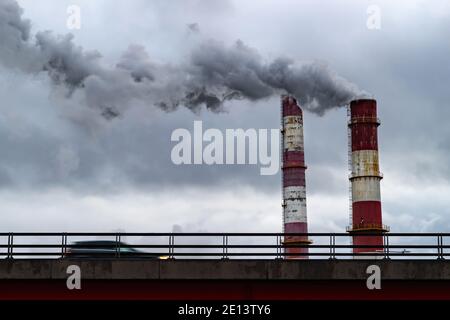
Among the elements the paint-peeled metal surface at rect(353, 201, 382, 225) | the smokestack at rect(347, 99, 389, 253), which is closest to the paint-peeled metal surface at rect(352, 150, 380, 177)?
the smokestack at rect(347, 99, 389, 253)

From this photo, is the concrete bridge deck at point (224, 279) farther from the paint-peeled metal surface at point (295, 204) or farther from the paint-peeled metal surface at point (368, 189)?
the paint-peeled metal surface at point (295, 204)

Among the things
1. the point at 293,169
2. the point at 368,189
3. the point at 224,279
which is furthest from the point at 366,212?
the point at 224,279

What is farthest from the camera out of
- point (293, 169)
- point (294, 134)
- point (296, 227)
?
point (296, 227)

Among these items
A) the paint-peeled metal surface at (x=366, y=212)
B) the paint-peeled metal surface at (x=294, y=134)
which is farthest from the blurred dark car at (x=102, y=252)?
the paint-peeled metal surface at (x=294, y=134)

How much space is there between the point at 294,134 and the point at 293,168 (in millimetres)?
2519

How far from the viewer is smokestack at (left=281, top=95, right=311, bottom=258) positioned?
62.0m

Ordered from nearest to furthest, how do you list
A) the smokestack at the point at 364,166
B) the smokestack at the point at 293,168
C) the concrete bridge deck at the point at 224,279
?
1. the concrete bridge deck at the point at 224,279
2. the smokestack at the point at 364,166
3. the smokestack at the point at 293,168

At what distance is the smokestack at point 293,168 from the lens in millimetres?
61969

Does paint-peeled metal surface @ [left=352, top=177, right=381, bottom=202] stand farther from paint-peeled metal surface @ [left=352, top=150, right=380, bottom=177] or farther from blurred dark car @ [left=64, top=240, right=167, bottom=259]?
blurred dark car @ [left=64, top=240, right=167, bottom=259]

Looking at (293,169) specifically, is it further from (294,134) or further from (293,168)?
(294,134)

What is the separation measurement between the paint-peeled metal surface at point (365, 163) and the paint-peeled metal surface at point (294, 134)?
13.7 ft

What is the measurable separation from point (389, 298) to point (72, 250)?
12.0 metres

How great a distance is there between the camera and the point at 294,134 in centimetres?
6244

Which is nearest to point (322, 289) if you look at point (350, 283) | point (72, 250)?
point (350, 283)
